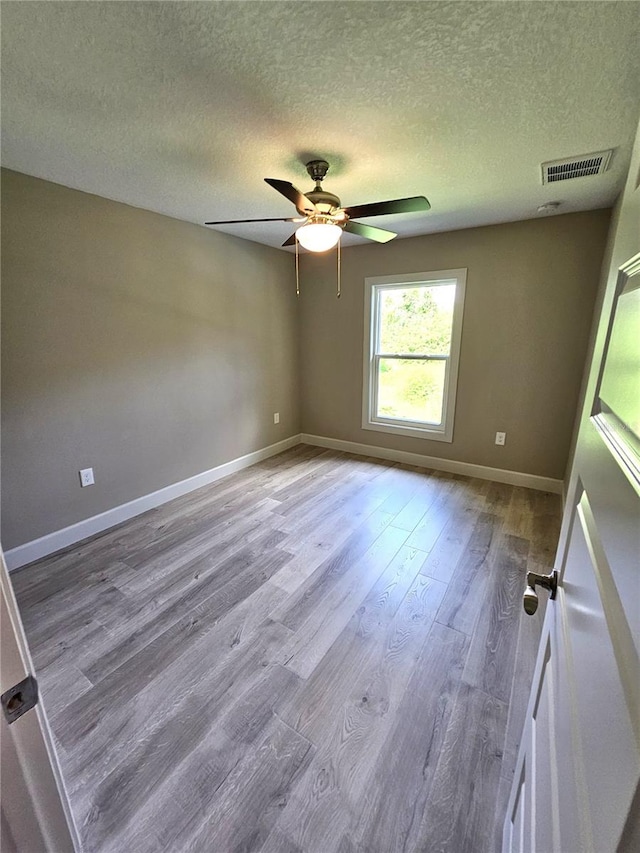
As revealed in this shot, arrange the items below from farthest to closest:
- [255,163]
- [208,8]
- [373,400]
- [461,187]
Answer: [373,400] < [461,187] < [255,163] < [208,8]

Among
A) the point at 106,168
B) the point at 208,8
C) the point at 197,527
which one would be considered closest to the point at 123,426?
the point at 197,527

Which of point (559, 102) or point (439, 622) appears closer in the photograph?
point (559, 102)

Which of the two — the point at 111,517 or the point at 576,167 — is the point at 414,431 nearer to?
the point at 576,167

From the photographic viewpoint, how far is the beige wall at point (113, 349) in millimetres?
2141

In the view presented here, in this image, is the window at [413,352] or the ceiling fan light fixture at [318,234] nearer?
the ceiling fan light fixture at [318,234]

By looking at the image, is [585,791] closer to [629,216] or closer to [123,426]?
[629,216]

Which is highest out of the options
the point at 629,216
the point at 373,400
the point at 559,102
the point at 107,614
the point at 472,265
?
the point at 559,102

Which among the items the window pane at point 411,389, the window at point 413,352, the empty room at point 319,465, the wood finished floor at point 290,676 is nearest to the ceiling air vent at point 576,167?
the empty room at point 319,465

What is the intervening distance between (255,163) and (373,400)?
2.59 meters

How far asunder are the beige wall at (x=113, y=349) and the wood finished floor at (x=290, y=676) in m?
0.52

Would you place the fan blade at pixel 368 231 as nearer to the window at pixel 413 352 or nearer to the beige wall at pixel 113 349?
the window at pixel 413 352

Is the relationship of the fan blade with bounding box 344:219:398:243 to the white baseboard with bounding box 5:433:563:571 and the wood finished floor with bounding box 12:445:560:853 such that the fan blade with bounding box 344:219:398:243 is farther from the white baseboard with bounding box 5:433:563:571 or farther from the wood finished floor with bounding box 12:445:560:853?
the white baseboard with bounding box 5:433:563:571

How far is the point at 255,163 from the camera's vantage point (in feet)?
6.39

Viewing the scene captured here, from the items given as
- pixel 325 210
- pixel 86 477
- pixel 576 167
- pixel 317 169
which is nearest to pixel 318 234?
pixel 325 210
